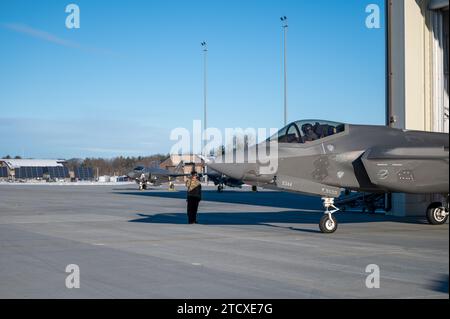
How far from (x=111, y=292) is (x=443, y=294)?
4.10 meters

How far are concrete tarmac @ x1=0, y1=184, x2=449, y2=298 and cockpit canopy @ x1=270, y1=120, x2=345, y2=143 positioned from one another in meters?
2.44

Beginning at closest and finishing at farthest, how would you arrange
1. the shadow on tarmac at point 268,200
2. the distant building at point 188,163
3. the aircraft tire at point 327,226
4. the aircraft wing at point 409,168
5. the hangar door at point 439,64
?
the aircraft wing at point 409,168, the aircraft tire at point 327,226, the hangar door at point 439,64, the shadow on tarmac at point 268,200, the distant building at point 188,163

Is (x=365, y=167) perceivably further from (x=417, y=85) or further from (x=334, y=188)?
(x=417, y=85)

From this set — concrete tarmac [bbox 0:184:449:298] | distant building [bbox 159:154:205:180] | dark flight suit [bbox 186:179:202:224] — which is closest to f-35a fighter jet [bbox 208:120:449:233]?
concrete tarmac [bbox 0:184:449:298]

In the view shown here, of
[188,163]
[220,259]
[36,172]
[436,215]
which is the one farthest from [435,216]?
[36,172]

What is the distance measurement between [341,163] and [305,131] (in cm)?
123

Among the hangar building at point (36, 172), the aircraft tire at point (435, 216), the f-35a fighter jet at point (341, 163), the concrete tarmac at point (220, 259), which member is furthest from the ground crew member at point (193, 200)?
the hangar building at point (36, 172)

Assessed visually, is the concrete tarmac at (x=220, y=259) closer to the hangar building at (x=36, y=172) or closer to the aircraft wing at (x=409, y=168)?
the aircraft wing at (x=409, y=168)

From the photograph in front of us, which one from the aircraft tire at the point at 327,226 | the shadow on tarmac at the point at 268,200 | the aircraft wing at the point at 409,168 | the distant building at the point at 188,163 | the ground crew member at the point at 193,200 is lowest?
the shadow on tarmac at the point at 268,200

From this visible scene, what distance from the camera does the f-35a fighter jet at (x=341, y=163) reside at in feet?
47.1

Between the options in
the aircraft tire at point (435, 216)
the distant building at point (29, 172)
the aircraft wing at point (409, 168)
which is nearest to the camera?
the aircraft wing at point (409, 168)

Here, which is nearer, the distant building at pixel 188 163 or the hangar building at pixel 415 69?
the hangar building at pixel 415 69

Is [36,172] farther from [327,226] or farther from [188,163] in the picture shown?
[327,226]
